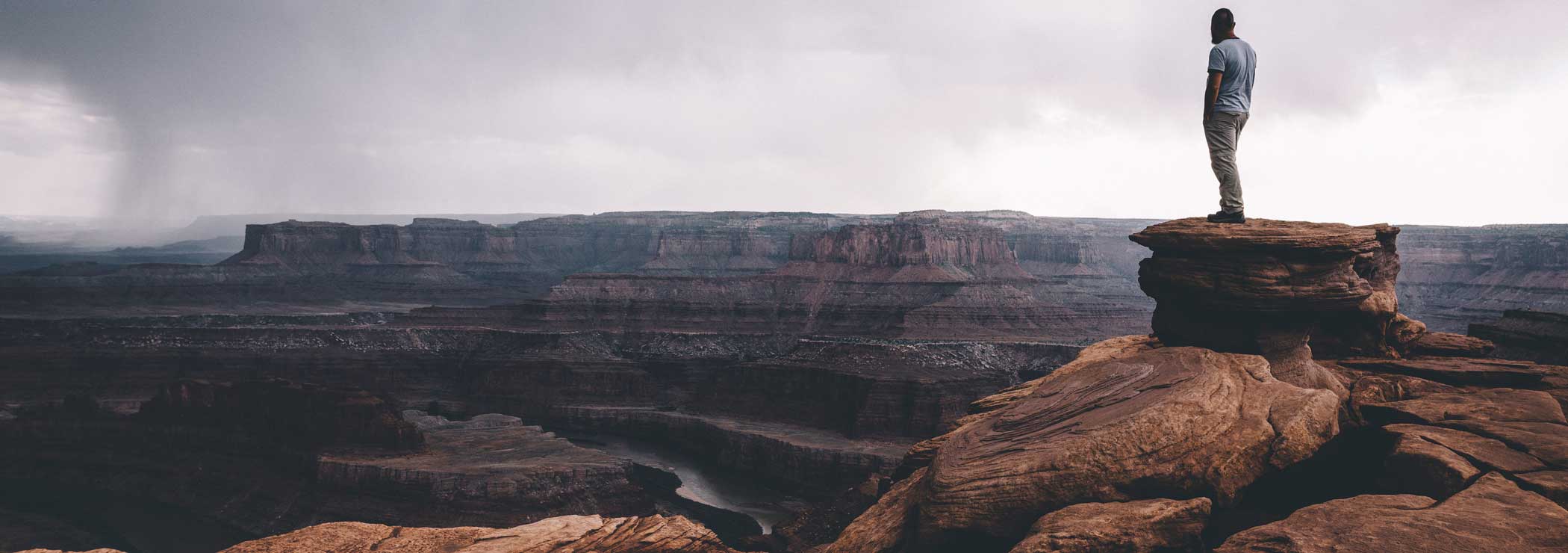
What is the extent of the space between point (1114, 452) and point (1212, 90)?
7249 millimetres

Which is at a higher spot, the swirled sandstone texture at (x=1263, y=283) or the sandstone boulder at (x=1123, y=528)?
the swirled sandstone texture at (x=1263, y=283)

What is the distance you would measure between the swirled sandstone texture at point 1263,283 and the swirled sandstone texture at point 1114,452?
1.81m

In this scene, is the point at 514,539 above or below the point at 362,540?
above

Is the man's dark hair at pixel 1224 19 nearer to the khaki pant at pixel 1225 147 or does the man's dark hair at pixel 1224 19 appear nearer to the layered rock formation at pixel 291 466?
the khaki pant at pixel 1225 147

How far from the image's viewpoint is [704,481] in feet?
257

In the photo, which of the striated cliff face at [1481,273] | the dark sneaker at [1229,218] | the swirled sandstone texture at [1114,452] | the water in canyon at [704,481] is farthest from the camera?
the striated cliff face at [1481,273]

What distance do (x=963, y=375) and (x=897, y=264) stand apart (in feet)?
172

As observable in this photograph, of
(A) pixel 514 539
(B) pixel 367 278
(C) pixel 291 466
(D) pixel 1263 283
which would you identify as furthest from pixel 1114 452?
(B) pixel 367 278

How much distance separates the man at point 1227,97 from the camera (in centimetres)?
1823

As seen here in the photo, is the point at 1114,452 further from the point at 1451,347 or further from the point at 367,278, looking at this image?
the point at 367,278

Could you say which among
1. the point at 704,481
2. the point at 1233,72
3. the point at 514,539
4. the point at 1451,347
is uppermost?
the point at 1233,72

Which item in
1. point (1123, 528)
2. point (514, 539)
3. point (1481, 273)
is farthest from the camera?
point (1481, 273)

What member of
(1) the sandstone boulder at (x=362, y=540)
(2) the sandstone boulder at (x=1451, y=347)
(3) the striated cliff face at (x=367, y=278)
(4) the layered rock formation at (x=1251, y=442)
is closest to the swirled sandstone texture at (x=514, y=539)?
(1) the sandstone boulder at (x=362, y=540)

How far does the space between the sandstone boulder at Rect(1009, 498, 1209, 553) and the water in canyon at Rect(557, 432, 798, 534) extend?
159ft
